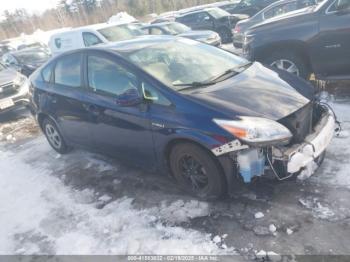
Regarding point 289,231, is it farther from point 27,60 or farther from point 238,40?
point 27,60

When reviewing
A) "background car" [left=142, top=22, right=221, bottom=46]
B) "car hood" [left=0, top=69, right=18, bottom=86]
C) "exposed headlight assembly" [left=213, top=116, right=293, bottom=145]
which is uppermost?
"exposed headlight assembly" [left=213, top=116, right=293, bottom=145]

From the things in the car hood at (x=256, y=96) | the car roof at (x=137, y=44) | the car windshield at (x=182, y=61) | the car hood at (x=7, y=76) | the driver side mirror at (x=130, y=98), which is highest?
the car roof at (x=137, y=44)

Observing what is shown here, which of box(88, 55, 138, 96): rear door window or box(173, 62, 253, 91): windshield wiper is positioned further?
box(88, 55, 138, 96): rear door window

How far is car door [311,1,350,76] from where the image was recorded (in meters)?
5.54

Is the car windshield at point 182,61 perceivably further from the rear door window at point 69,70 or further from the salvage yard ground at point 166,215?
the salvage yard ground at point 166,215

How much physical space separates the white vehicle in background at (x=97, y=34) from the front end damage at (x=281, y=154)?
26.0 feet

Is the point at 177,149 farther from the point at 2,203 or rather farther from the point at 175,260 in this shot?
the point at 2,203

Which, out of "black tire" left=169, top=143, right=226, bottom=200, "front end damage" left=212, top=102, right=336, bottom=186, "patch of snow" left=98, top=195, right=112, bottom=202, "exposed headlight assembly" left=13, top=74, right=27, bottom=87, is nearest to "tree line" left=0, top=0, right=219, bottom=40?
"exposed headlight assembly" left=13, top=74, right=27, bottom=87

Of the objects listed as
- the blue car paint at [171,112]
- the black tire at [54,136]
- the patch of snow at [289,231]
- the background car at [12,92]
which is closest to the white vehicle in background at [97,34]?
the background car at [12,92]

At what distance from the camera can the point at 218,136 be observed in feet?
10.8

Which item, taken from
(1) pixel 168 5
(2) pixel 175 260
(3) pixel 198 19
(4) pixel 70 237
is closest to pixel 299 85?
(2) pixel 175 260

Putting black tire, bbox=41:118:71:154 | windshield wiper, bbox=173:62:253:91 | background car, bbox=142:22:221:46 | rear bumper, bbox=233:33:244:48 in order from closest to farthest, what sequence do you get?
windshield wiper, bbox=173:62:253:91 < black tire, bbox=41:118:71:154 < rear bumper, bbox=233:33:244:48 < background car, bbox=142:22:221:46

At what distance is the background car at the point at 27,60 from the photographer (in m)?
13.3

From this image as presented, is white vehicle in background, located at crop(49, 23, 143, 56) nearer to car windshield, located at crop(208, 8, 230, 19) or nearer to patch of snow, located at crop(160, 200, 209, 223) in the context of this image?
car windshield, located at crop(208, 8, 230, 19)
